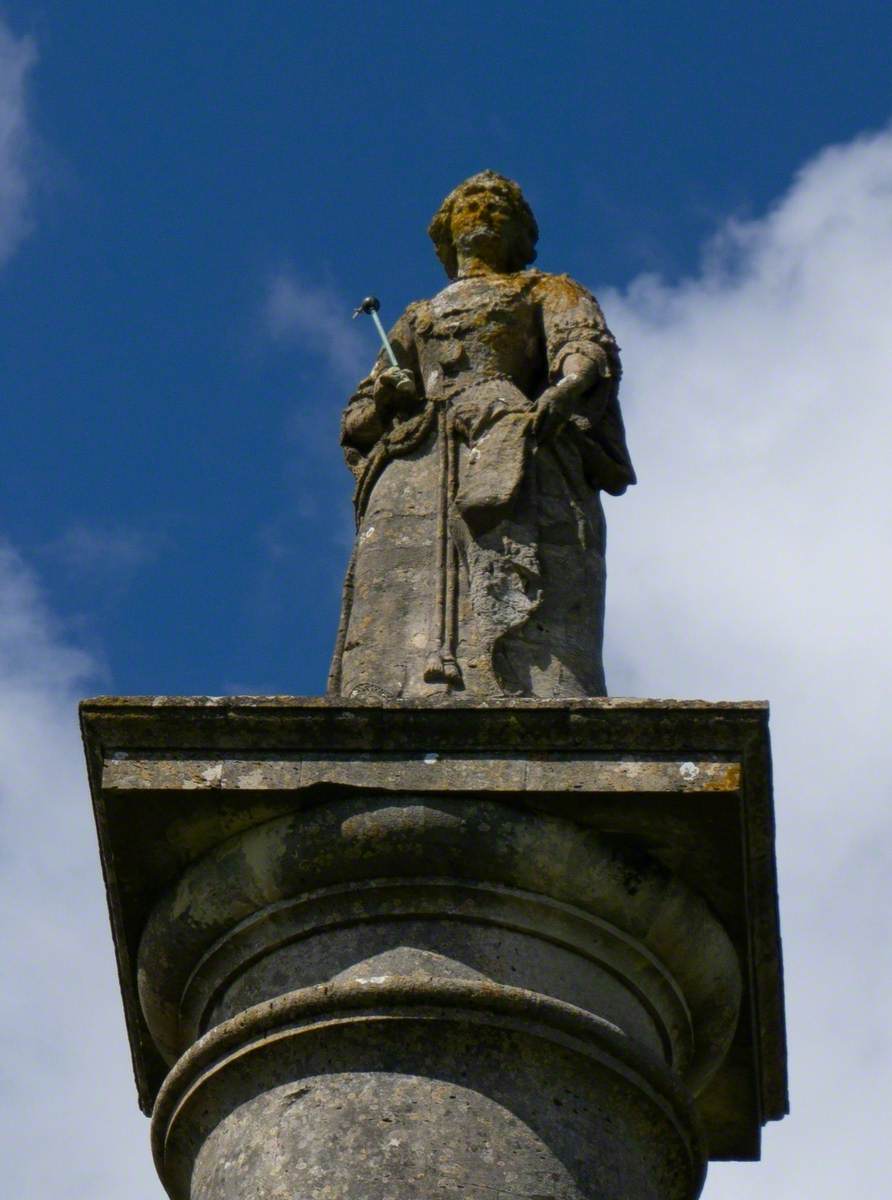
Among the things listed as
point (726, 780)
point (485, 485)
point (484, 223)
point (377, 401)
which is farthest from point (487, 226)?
point (726, 780)

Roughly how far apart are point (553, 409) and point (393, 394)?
71 cm

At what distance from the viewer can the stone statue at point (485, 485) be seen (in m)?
6.93

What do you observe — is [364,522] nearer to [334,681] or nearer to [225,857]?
[334,681]

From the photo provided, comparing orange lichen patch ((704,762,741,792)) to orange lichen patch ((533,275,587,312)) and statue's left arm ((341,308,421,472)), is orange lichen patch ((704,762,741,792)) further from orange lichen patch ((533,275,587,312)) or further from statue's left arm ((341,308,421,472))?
orange lichen patch ((533,275,587,312))

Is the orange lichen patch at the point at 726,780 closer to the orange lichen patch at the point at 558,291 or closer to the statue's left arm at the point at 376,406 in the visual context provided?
the statue's left arm at the point at 376,406

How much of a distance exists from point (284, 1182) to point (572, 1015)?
83 centimetres

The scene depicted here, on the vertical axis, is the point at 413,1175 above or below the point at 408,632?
below

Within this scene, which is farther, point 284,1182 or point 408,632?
point 408,632

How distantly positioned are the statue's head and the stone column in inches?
117

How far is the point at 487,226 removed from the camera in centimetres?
870

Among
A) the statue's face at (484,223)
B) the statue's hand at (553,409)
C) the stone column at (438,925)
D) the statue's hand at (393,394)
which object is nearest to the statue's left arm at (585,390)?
the statue's hand at (553,409)

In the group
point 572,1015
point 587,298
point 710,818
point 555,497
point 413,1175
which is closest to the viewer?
point 413,1175

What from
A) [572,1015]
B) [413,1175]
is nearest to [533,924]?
[572,1015]

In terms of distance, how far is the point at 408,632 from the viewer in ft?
23.1
